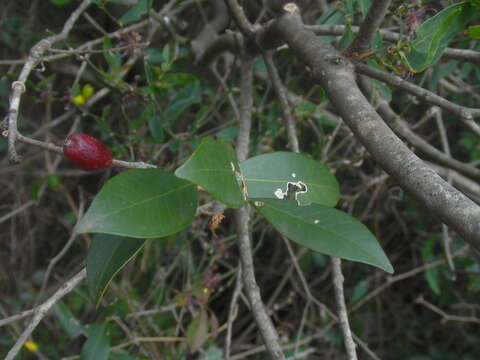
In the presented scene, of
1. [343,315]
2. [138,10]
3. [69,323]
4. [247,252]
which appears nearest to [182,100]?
[138,10]

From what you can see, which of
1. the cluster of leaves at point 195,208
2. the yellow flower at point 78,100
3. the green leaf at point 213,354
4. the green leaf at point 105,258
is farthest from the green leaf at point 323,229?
the yellow flower at point 78,100

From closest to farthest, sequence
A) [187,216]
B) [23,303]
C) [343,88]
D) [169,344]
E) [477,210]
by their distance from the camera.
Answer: [477,210] → [187,216] → [343,88] → [169,344] → [23,303]

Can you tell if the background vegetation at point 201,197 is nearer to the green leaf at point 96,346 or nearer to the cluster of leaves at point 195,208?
the green leaf at point 96,346

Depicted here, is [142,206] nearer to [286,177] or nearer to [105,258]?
[105,258]

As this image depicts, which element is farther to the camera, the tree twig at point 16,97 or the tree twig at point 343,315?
the tree twig at point 343,315

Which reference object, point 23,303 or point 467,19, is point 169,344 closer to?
point 23,303

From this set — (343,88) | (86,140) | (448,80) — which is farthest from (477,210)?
(448,80)
